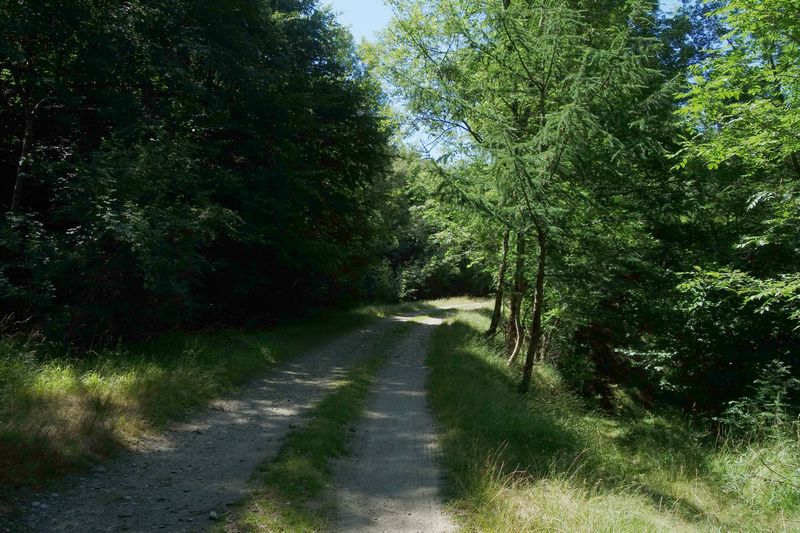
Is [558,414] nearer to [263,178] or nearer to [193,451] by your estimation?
[193,451]

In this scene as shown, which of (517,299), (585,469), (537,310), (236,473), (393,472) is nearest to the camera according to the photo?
(236,473)

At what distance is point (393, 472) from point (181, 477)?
7.81 ft

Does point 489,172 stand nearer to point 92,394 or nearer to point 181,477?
point 181,477

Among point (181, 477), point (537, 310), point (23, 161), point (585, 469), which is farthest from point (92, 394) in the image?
point (537, 310)

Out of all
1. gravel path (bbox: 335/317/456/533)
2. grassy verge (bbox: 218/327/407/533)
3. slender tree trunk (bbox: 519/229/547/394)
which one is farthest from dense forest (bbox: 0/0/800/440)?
grassy verge (bbox: 218/327/407/533)

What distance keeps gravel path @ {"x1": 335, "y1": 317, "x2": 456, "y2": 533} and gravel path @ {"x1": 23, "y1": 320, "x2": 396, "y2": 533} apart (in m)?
1.11

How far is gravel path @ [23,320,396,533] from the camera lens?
4.35m

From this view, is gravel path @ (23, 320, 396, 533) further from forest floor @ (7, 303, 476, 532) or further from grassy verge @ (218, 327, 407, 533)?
grassy verge @ (218, 327, 407, 533)

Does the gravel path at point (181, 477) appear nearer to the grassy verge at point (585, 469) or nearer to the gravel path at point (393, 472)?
the gravel path at point (393, 472)

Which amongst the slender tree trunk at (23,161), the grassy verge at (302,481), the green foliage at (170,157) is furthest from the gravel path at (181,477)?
the slender tree trunk at (23,161)

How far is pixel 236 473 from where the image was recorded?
5602 millimetres

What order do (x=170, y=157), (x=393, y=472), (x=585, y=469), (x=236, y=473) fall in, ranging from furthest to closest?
(x=170, y=157) → (x=585, y=469) → (x=393, y=472) → (x=236, y=473)

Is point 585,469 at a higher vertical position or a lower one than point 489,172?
lower

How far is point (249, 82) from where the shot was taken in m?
15.4
